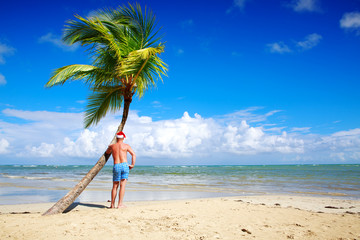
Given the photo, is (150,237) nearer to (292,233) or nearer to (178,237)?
(178,237)

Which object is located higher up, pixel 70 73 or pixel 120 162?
pixel 70 73

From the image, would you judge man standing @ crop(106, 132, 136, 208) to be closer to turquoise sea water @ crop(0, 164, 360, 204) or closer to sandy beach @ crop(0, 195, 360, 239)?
sandy beach @ crop(0, 195, 360, 239)

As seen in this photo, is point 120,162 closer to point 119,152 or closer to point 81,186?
point 119,152

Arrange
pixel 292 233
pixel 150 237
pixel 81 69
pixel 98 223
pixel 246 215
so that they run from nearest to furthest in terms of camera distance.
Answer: pixel 150 237 → pixel 292 233 → pixel 98 223 → pixel 246 215 → pixel 81 69

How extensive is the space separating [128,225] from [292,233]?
126 inches

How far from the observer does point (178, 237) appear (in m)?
4.09

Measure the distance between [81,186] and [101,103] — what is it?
8.35 ft

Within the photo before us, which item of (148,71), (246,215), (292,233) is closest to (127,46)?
(148,71)

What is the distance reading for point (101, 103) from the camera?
23.9 ft

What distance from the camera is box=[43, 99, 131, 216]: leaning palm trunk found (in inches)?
225

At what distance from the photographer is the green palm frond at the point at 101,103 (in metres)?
7.22

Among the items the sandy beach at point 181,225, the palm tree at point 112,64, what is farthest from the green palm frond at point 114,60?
the sandy beach at point 181,225

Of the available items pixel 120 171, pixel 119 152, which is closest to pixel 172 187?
pixel 120 171

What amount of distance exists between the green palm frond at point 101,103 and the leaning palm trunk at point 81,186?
733 millimetres
